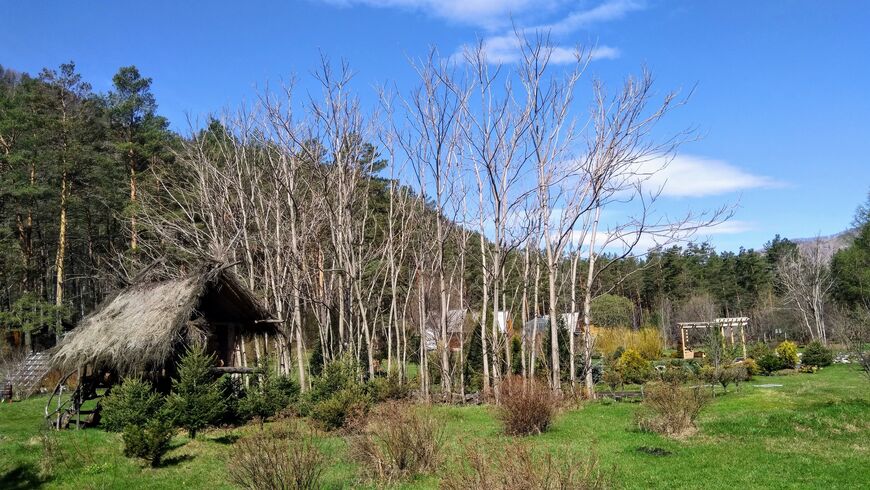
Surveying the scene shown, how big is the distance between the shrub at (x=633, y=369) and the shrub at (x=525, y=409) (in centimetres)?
1412

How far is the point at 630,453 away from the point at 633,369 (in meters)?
17.7

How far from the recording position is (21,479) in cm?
915

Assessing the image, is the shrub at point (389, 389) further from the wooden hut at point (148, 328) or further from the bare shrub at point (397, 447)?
the bare shrub at point (397, 447)

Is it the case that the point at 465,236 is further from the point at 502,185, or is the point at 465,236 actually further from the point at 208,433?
the point at 208,433

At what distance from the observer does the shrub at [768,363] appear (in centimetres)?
2968

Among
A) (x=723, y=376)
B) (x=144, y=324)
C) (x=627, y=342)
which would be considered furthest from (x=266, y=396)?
(x=627, y=342)

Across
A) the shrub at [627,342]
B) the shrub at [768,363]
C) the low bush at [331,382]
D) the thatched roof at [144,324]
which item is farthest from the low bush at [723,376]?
the thatched roof at [144,324]

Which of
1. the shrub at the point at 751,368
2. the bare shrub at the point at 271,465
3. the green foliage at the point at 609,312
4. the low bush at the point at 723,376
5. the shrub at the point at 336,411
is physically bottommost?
the shrub at the point at 751,368

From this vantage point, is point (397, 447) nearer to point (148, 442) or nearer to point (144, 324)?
point (148, 442)

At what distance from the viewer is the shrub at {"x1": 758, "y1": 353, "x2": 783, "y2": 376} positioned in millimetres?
29681

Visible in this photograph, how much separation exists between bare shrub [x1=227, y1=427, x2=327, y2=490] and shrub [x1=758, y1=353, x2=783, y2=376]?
28.5 metres

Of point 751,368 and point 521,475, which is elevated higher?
point 521,475

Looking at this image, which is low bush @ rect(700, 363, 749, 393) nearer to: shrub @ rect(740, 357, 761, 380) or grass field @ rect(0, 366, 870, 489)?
shrub @ rect(740, 357, 761, 380)

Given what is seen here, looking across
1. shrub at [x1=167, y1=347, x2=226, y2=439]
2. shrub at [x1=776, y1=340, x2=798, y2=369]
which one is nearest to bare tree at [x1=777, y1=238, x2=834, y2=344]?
shrub at [x1=776, y1=340, x2=798, y2=369]
